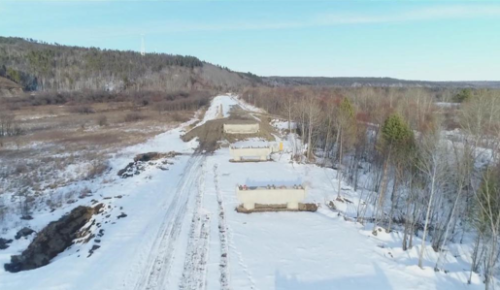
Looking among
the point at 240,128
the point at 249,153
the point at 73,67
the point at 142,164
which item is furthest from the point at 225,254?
the point at 73,67

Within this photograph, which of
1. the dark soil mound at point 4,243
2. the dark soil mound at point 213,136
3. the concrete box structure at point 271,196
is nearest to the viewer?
the dark soil mound at point 4,243

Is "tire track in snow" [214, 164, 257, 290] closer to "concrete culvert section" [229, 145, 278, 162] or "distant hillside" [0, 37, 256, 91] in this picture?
"concrete culvert section" [229, 145, 278, 162]

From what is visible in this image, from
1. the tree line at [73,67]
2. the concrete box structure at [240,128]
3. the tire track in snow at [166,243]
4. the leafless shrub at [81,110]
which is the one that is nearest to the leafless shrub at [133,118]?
the leafless shrub at [81,110]

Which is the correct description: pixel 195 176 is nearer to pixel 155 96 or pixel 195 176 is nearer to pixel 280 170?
pixel 280 170

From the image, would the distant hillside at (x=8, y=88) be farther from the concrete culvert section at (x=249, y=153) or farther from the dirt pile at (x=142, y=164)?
the concrete culvert section at (x=249, y=153)

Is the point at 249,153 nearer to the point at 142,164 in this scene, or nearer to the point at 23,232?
the point at 142,164
